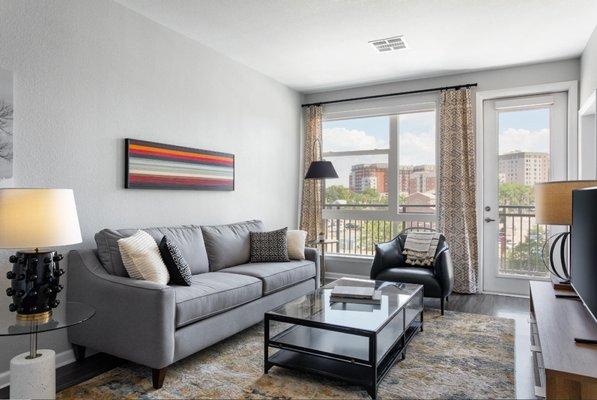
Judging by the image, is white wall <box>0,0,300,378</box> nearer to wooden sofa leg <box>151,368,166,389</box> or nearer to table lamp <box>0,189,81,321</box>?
table lamp <box>0,189,81,321</box>

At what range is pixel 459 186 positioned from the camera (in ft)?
15.5

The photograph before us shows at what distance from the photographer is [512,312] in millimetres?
3908

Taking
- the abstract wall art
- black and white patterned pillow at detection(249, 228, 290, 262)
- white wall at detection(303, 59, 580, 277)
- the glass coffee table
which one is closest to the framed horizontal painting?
black and white patterned pillow at detection(249, 228, 290, 262)

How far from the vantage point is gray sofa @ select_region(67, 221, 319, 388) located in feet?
7.73

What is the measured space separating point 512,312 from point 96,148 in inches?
158

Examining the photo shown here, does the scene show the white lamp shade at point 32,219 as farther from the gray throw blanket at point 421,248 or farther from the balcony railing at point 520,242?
the balcony railing at point 520,242

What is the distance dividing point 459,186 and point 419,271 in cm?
137

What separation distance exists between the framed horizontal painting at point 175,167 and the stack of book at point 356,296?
5.87ft

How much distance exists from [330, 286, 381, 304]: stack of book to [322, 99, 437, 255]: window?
2.40 metres

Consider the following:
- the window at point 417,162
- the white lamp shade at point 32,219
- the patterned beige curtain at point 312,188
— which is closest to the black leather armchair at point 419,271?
the window at point 417,162

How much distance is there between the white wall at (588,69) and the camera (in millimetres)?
3550

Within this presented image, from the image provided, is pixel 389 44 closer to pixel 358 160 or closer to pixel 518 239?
pixel 358 160

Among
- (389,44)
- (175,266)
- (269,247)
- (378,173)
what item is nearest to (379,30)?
(389,44)

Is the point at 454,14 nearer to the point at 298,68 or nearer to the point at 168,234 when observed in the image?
the point at 298,68
